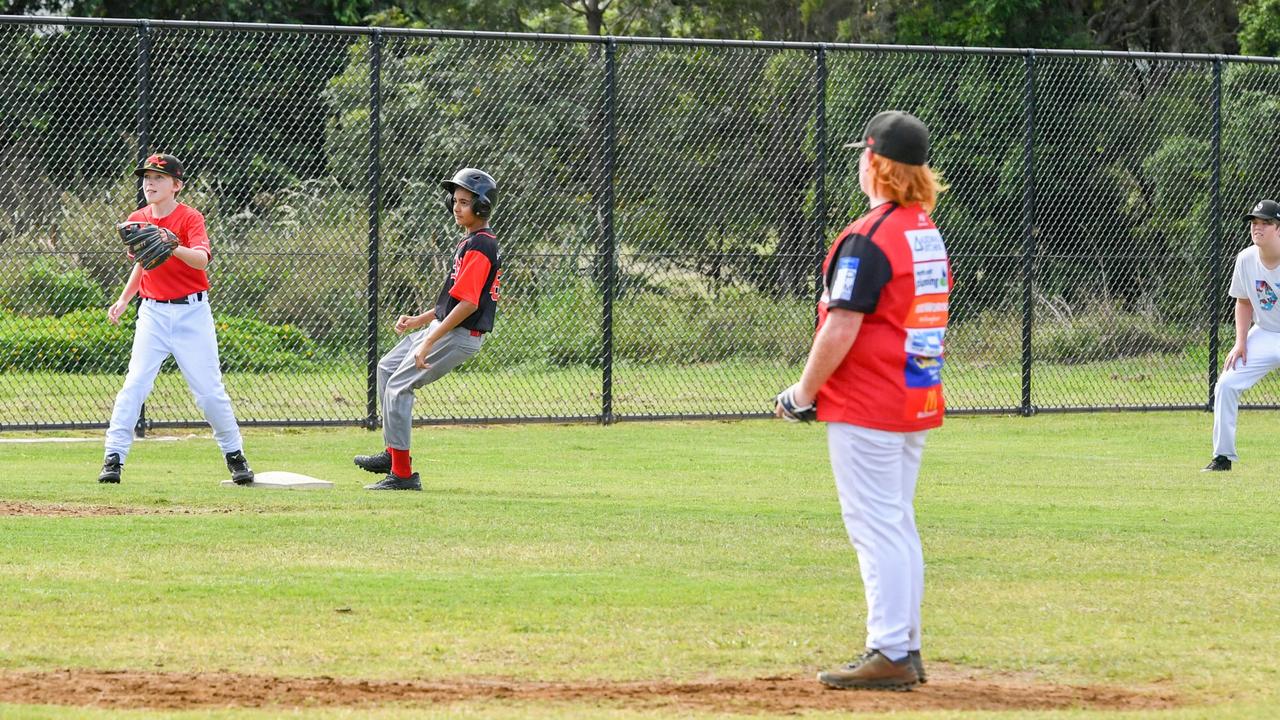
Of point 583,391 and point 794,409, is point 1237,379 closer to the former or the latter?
point 583,391

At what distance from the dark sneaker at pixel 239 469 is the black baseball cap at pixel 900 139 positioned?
6.05 m

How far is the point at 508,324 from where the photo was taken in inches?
672

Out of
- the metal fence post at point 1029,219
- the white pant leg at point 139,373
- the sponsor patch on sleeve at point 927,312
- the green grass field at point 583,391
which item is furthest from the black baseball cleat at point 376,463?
the metal fence post at point 1029,219

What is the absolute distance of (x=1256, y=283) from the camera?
12.0 meters

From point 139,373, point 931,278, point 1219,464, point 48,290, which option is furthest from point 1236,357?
point 48,290

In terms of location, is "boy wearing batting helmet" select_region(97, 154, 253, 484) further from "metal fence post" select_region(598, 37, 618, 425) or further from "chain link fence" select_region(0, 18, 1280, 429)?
"metal fence post" select_region(598, 37, 618, 425)

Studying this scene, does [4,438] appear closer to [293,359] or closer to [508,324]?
[293,359]

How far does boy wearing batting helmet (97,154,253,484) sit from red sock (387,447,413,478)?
3.08 feet

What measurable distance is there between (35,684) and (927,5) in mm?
24739

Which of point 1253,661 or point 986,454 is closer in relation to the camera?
point 1253,661

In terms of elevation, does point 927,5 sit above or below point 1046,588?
above

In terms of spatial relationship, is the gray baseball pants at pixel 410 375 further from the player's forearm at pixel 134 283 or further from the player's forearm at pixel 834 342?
the player's forearm at pixel 834 342

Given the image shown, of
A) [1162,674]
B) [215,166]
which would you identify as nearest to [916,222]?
[1162,674]

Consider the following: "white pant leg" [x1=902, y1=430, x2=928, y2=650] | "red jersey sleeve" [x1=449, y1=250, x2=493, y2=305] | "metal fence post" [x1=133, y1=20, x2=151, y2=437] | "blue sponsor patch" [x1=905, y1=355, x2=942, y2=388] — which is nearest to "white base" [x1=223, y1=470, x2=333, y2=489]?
"red jersey sleeve" [x1=449, y1=250, x2=493, y2=305]
